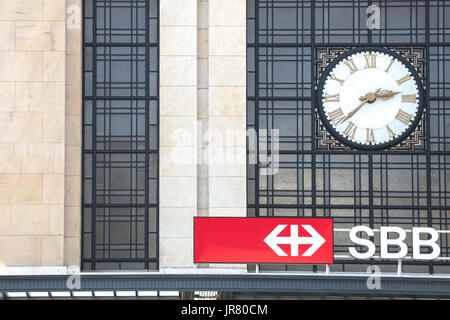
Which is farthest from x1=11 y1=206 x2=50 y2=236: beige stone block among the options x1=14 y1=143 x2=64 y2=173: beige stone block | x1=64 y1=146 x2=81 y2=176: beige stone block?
x1=64 y1=146 x2=81 y2=176: beige stone block

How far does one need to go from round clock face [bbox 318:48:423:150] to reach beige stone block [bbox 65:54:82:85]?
699 centimetres

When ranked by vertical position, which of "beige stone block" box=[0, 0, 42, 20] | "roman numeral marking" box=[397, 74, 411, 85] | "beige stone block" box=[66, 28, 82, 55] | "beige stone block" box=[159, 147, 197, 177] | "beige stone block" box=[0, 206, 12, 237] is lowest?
"beige stone block" box=[0, 206, 12, 237]

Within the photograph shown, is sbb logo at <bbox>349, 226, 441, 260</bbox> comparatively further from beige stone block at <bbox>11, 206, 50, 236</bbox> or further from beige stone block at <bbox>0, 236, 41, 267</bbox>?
beige stone block at <bbox>0, 236, 41, 267</bbox>

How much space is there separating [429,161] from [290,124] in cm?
414

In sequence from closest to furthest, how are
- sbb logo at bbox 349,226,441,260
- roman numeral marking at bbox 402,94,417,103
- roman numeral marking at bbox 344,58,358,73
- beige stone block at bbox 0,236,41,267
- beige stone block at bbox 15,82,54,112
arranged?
sbb logo at bbox 349,226,441,260, beige stone block at bbox 0,236,41,267, beige stone block at bbox 15,82,54,112, roman numeral marking at bbox 402,94,417,103, roman numeral marking at bbox 344,58,358,73

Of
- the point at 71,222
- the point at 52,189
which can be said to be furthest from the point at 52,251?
the point at 52,189

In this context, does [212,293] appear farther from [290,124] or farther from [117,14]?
[117,14]

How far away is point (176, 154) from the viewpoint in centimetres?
2436

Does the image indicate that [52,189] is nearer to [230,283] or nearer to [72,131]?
[72,131]

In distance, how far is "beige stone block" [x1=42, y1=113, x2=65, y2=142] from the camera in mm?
23969

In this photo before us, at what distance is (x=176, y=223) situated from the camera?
24234mm

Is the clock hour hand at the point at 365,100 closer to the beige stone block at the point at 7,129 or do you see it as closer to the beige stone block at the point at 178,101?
the beige stone block at the point at 178,101

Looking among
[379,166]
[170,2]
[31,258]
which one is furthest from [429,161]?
[31,258]
